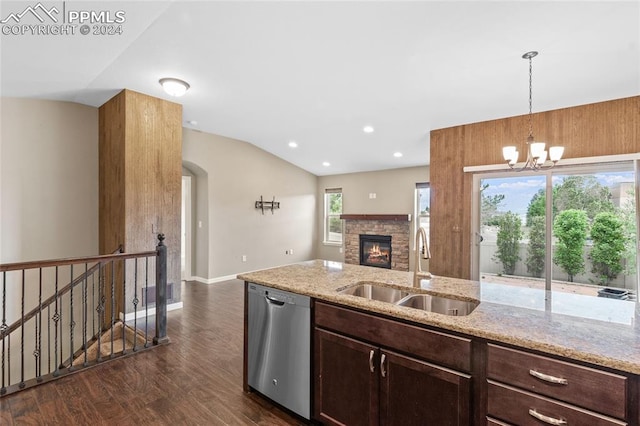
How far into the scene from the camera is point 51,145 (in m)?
4.20

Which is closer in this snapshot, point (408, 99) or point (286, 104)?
point (408, 99)

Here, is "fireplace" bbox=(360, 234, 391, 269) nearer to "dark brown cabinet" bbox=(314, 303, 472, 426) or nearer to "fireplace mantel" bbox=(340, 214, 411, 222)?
"fireplace mantel" bbox=(340, 214, 411, 222)

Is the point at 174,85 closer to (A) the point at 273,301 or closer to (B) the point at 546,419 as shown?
(A) the point at 273,301

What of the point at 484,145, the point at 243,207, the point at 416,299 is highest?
the point at 484,145

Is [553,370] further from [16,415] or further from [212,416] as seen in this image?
[16,415]

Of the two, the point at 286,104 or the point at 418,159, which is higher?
the point at 286,104

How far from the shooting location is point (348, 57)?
3109 millimetres

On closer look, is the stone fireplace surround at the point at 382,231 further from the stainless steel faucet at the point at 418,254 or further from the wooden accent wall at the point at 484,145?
the stainless steel faucet at the point at 418,254

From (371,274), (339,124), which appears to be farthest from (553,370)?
(339,124)

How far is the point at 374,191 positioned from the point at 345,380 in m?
6.08

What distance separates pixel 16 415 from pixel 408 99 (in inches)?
186

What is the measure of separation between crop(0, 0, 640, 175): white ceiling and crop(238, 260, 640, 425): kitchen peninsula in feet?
6.79

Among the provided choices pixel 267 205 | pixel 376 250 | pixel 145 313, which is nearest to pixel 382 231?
pixel 376 250

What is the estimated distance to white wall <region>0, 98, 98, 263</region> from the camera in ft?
12.8
